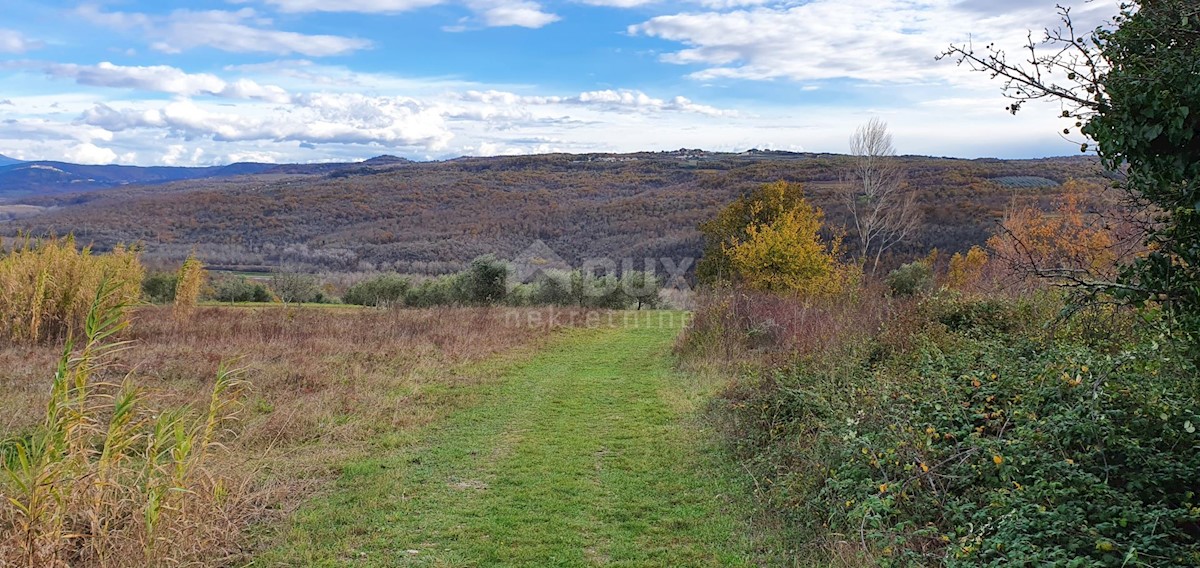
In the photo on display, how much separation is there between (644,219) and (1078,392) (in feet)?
198

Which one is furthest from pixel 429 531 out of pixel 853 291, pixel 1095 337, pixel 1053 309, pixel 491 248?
pixel 491 248

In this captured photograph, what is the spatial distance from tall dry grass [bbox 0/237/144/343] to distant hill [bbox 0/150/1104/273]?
31647 mm

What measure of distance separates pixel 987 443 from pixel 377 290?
3107 cm

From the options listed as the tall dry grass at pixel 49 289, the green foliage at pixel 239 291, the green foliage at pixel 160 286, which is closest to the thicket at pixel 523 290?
the green foliage at pixel 239 291

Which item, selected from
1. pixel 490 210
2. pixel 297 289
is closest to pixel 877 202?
pixel 297 289

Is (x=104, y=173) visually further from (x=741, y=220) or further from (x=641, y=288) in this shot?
(x=741, y=220)

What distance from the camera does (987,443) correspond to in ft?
15.5

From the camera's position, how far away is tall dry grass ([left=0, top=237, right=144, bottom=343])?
12.7m

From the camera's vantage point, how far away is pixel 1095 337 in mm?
6754

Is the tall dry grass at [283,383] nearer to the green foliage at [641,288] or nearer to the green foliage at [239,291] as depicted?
the green foliage at [641,288]

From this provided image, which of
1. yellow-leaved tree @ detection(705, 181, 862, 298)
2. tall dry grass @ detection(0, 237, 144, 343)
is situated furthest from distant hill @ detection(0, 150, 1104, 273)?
tall dry grass @ detection(0, 237, 144, 343)

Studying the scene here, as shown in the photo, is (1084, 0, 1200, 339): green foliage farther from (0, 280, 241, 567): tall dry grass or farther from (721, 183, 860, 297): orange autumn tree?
(721, 183, 860, 297): orange autumn tree

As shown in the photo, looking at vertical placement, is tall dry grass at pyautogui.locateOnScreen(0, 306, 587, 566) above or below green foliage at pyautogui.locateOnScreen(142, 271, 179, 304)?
above

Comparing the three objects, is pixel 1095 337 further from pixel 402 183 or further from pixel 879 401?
pixel 402 183
